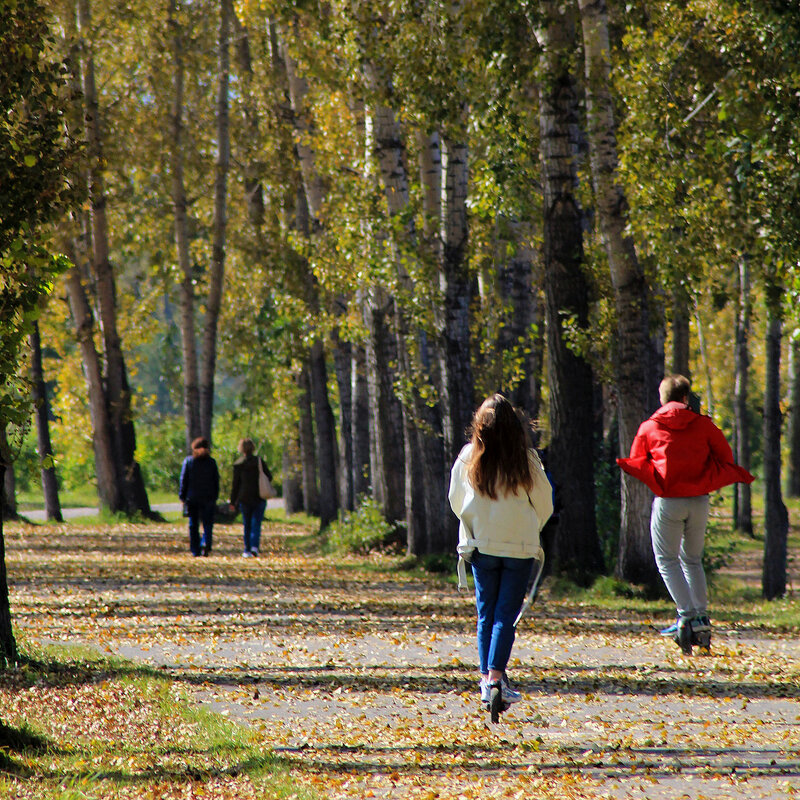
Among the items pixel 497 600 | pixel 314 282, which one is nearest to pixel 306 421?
pixel 314 282

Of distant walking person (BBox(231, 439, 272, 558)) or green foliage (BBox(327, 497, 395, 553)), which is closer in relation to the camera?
distant walking person (BBox(231, 439, 272, 558))

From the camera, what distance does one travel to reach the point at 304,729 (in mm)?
6789

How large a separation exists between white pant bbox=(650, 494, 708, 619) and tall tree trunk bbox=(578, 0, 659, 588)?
384 cm

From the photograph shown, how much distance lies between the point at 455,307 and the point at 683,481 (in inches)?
291

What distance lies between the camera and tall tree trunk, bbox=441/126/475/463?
15766 millimetres

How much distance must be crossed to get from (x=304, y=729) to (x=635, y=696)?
2325mm

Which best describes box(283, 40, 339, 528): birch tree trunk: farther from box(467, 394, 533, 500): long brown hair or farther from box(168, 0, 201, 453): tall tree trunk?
box(467, 394, 533, 500): long brown hair

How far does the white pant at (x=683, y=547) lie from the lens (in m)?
8.98

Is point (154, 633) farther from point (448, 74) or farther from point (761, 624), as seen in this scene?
point (448, 74)

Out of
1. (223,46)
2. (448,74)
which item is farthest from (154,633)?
(223,46)

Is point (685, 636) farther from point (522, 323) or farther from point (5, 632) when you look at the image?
point (522, 323)

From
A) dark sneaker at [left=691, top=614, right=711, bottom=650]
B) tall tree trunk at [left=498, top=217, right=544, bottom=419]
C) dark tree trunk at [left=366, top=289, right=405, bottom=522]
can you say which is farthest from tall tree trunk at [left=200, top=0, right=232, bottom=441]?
dark sneaker at [left=691, top=614, right=711, bottom=650]

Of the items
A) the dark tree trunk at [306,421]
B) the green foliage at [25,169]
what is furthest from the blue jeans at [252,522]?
the green foliage at [25,169]

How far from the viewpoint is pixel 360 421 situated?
84.3 ft
